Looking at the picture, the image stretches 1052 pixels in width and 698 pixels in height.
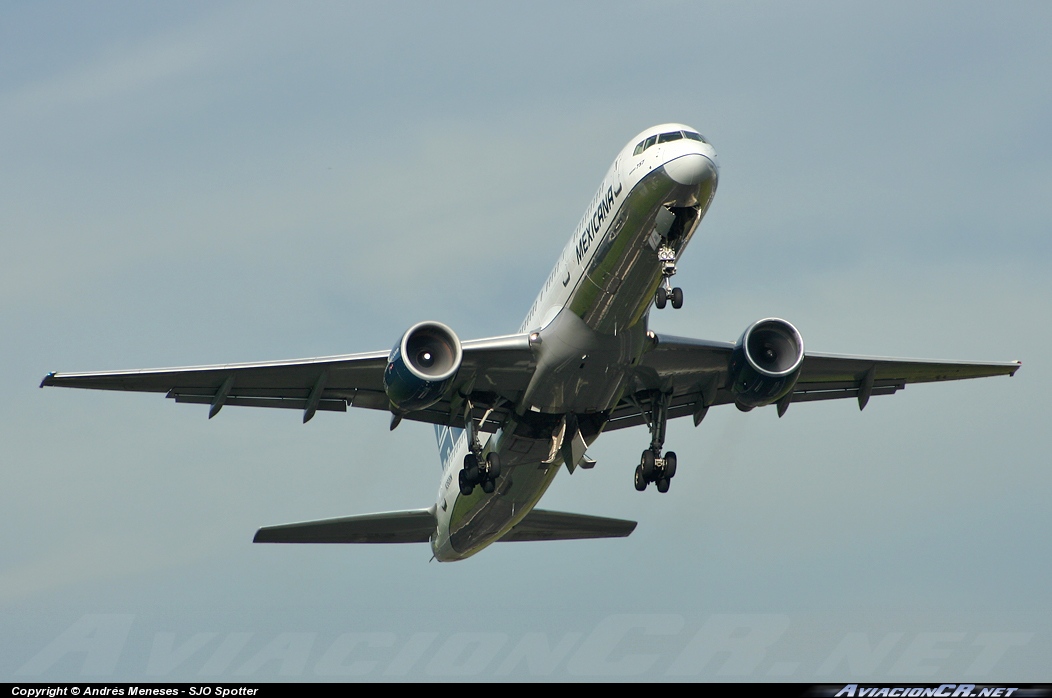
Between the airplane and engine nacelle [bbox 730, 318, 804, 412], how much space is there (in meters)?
0.03

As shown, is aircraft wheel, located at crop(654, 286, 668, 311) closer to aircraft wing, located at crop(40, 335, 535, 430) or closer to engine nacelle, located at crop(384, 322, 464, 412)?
aircraft wing, located at crop(40, 335, 535, 430)

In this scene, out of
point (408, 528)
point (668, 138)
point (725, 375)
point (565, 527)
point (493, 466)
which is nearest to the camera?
point (668, 138)

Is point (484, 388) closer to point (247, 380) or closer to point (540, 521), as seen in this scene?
point (247, 380)

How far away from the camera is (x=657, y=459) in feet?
106

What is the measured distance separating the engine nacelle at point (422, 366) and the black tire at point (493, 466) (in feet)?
9.60

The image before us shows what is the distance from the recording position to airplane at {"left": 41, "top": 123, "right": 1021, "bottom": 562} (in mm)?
27484

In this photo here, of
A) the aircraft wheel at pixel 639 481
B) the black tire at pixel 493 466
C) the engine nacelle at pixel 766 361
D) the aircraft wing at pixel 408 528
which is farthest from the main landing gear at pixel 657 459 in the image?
the aircraft wing at pixel 408 528

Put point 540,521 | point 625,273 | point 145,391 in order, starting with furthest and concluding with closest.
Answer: point 540,521, point 145,391, point 625,273

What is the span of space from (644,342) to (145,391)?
432 inches

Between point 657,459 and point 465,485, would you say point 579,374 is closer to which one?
point 657,459

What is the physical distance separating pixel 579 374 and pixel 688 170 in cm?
551

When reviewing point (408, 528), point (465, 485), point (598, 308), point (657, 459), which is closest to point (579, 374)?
point (598, 308)
